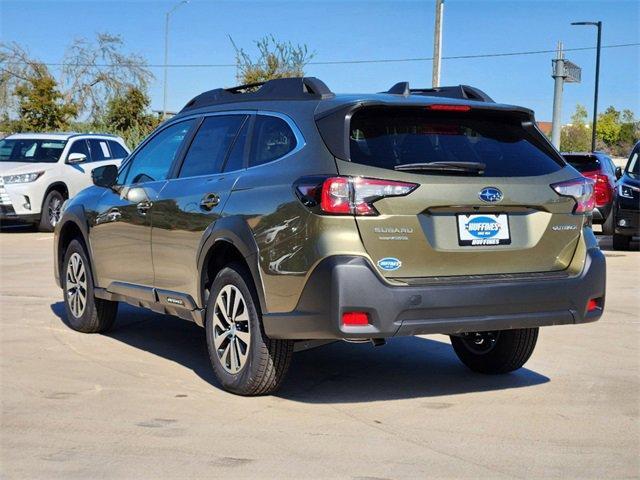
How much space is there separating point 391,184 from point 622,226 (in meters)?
12.0

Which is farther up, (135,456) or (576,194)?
(576,194)

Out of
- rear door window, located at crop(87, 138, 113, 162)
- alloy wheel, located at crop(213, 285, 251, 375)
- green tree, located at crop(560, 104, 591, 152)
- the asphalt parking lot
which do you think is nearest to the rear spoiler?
alloy wheel, located at crop(213, 285, 251, 375)

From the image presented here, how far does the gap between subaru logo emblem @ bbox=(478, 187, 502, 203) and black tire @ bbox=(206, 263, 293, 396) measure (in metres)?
1.37

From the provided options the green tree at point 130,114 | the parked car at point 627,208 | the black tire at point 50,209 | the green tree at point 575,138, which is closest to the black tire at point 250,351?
the parked car at point 627,208

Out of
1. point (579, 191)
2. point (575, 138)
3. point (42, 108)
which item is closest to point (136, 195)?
point (579, 191)

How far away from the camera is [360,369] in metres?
7.19

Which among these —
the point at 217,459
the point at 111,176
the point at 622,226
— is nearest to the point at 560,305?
the point at 217,459

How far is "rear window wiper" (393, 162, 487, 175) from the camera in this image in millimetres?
5746

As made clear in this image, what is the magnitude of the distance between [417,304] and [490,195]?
0.76 meters

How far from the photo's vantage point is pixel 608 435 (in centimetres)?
547

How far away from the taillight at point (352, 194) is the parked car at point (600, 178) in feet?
43.2

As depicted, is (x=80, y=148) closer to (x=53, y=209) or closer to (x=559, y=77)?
(x=53, y=209)

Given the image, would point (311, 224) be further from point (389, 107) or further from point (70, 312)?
point (70, 312)

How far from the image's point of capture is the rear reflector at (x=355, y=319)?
5547mm
